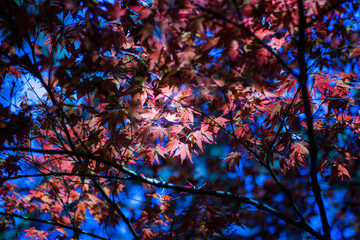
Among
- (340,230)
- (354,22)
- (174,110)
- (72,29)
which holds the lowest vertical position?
(340,230)

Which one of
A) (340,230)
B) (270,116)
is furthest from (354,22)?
(340,230)

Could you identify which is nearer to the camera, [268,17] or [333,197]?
[268,17]

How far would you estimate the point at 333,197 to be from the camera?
3414 millimetres

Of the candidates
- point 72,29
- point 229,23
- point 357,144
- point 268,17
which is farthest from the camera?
point 357,144

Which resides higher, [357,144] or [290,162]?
[357,144]

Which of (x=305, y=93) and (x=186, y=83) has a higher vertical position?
(x=186, y=83)

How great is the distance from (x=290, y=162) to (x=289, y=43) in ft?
3.34

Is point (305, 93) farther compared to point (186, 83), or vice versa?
point (186, 83)

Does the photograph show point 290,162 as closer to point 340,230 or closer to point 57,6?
point 340,230

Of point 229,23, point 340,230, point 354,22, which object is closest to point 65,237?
point 229,23

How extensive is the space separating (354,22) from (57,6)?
7.30 ft

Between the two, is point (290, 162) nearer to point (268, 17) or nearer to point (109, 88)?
point (268, 17)

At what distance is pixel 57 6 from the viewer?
1.53m

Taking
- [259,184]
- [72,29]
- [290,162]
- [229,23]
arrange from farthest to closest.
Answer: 1. [259,184]
2. [290,162]
3. [72,29]
4. [229,23]
